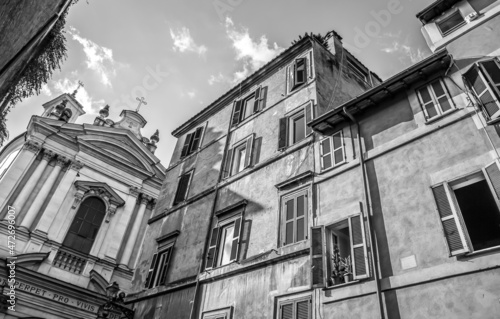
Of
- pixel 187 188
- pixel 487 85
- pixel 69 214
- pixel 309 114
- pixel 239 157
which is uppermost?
pixel 69 214

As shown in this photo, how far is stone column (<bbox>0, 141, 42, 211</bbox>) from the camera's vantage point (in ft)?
61.8

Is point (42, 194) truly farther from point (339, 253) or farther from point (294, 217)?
point (339, 253)

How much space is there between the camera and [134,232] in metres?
23.1

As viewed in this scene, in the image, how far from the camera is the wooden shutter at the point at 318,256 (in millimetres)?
7703

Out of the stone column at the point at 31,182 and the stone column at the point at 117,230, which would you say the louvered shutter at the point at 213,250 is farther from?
the stone column at the point at 31,182

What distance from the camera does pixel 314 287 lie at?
7.65 m

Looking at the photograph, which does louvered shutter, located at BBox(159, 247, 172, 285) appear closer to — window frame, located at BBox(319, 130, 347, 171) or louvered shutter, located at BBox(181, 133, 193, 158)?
louvered shutter, located at BBox(181, 133, 193, 158)

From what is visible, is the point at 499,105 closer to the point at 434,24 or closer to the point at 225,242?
the point at 434,24

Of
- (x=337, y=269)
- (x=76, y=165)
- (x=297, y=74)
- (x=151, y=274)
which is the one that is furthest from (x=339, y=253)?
(x=76, y=165)

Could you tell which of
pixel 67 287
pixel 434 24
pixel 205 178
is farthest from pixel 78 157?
pixel 434 24

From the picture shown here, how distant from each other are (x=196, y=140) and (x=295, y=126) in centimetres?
711

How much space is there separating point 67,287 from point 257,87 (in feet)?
46.9

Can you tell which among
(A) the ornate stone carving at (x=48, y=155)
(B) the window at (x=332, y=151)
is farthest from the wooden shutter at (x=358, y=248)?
(A) the ornate stone carving at (x=48, y=155)

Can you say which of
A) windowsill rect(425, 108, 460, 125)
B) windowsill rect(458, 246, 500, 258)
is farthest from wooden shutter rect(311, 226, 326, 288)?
windowsill rect(425, 108, 460, 125)
